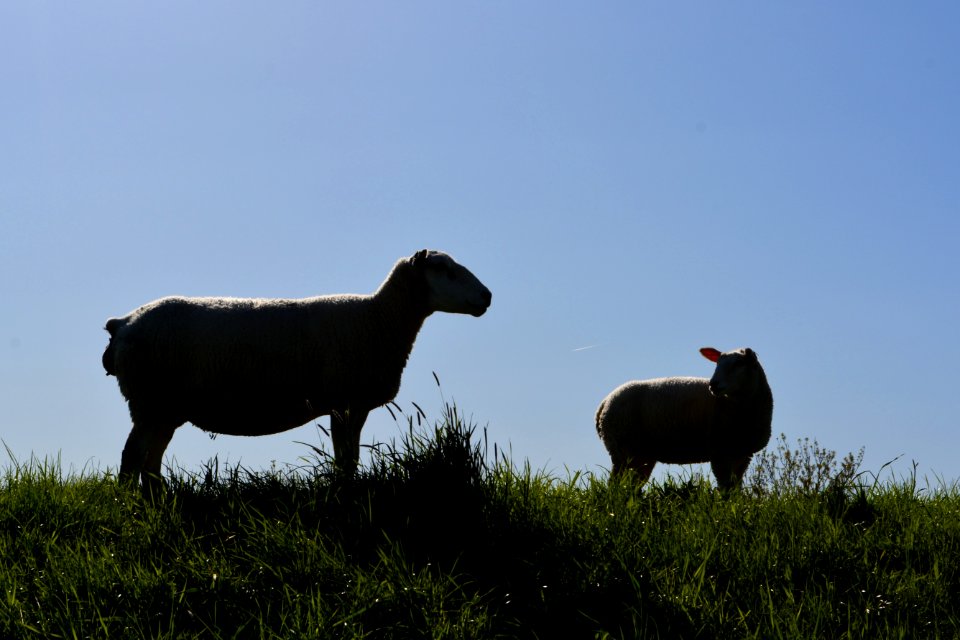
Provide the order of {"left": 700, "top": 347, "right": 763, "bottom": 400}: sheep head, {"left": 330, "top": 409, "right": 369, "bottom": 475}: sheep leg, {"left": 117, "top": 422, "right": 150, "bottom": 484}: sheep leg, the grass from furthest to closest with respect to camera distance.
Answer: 1. {"left": 700, "top": 347, "right": 763, "bottom": 400}: sheep head
2. {"left": 117, "top": 422, "right": 150, "bottom": 484}: sheep leg
3. {"left": 330, "top": 409, "right": 369, "bottom": 475}: sheep leg
4. the grass

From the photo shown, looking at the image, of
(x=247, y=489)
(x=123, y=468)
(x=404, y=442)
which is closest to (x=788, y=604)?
(x=404, y=442)

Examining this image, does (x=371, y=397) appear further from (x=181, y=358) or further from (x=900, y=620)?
(x=900, y=620)

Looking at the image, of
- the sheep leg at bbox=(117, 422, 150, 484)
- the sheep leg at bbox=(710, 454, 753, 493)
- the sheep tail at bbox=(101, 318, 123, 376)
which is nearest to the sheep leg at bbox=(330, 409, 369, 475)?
the sheep leg at bbox=(117, 422, 150, 484)

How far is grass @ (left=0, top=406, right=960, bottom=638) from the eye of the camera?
5195 mm

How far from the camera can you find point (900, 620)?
5562mm

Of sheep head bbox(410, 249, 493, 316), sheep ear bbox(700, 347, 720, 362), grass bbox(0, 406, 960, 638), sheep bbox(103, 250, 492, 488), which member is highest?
sheep head bbox(410, 249, 493, 316)

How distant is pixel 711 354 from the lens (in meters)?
11.5

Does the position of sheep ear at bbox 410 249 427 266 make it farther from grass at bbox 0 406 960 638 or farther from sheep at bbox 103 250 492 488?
grass at bbox 0 406 960 638

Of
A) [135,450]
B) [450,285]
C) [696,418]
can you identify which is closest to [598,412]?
[696,418]

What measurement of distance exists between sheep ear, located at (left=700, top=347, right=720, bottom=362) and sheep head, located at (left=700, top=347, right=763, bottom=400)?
180mm

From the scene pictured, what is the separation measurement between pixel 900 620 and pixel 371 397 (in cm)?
471

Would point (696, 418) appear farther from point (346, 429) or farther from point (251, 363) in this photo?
point (251, 363)

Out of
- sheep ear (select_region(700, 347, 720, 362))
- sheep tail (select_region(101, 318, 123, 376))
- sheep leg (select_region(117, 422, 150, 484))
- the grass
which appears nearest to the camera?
the grass

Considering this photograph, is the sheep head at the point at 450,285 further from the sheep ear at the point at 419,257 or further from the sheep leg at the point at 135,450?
the sheep leg at the point at 135,450
